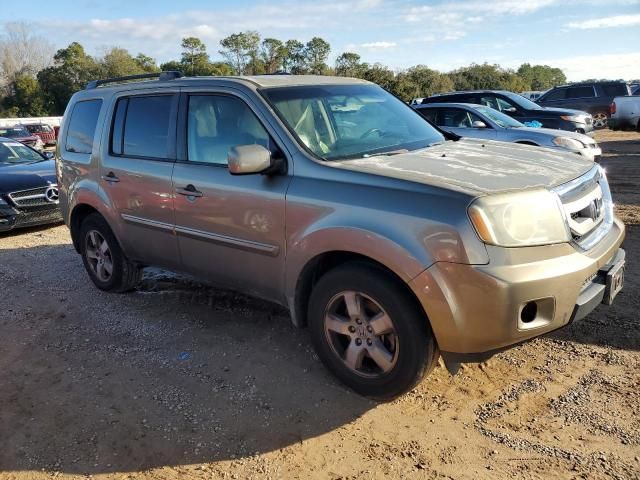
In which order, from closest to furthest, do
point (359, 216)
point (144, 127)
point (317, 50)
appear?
point (359, 216) < point (144, 127) < point (317, 50)

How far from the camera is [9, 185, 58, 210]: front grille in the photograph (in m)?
7.80

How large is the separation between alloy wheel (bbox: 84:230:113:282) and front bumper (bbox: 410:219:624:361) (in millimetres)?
3383

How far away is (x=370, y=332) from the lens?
10.4 feet

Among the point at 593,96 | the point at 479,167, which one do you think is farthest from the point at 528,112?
the point at 479,167

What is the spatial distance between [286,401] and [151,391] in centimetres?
87

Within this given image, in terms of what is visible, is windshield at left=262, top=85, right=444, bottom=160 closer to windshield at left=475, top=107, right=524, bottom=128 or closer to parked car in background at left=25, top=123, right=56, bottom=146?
windshield at left=475, top=107, right=524, bottom=128

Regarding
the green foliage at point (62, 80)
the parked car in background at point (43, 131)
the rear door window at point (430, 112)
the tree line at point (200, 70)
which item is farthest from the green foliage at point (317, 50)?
the rear door window at point (430, 112)

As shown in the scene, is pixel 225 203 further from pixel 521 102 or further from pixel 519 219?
pixel 521 102

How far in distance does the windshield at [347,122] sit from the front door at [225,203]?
257 mm

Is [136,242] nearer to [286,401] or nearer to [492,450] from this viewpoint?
[286,401]

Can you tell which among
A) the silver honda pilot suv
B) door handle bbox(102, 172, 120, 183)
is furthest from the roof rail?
door handle bbox(102, 172, 120, 183)

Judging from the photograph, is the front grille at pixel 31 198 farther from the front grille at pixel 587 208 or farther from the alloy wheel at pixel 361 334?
the front grille at pixel 587 208

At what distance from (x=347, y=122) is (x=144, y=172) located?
165cm

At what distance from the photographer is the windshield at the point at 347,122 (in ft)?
11.9
